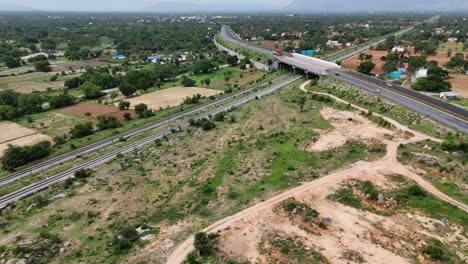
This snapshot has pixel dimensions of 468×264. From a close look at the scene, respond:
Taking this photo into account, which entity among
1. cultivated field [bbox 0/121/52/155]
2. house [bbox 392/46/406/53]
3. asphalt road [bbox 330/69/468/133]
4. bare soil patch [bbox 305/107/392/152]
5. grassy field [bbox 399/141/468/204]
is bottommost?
cultivated field [bbox 0/121/52/155]

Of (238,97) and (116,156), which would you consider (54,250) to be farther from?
(238,97)

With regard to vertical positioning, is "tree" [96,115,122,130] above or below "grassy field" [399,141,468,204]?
below

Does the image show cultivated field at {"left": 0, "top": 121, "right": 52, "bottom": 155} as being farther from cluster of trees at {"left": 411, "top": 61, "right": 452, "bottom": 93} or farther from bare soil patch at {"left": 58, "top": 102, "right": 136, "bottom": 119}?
cluster of trees at {"left": 411, "top": 61, "right": 452, "bottom": 93}

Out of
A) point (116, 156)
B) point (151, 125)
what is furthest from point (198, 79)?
point (116, 156)

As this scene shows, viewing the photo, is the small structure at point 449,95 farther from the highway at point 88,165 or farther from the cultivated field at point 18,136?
the cultivated field at point 18,136

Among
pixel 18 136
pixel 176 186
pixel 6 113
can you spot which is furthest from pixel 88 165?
pixel 6 113

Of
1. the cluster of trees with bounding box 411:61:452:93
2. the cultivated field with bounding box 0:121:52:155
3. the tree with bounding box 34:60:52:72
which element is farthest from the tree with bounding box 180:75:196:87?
the tree with bounding box 34:60:52:72
